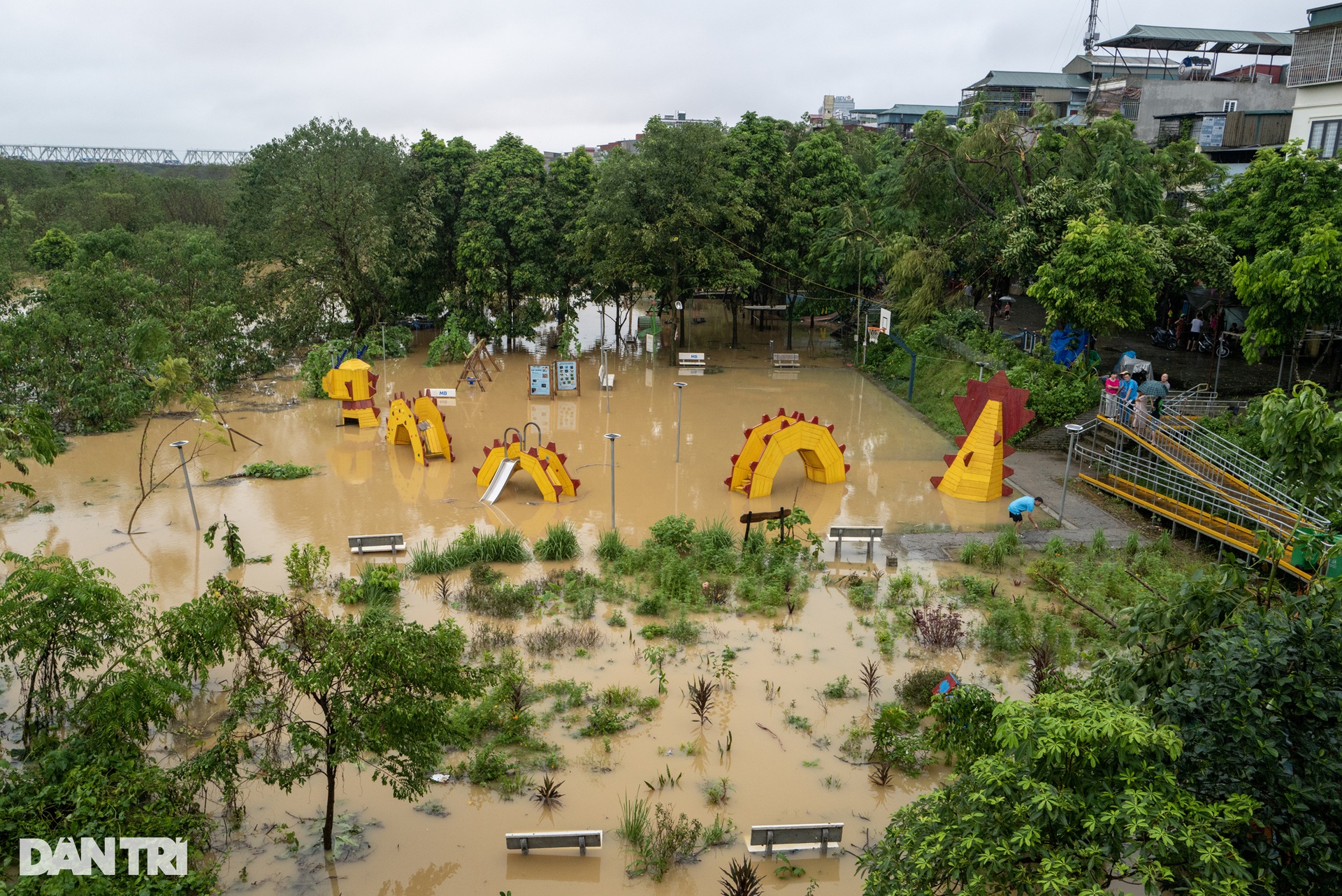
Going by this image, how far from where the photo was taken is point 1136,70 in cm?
4978

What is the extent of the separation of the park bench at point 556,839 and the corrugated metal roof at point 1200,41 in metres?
47.0

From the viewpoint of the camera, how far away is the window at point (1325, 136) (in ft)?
77.2

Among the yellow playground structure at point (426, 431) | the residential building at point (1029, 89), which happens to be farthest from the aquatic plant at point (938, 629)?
the residential building at point (1029, 89)

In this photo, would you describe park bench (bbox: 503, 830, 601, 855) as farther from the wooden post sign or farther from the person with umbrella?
the person with umbrella

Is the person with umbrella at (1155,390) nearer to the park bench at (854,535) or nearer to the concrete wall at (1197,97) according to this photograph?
the park bench at (854,535)

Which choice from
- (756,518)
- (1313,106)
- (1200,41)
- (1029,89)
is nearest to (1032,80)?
(1029,89)

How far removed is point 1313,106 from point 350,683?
27.5 m

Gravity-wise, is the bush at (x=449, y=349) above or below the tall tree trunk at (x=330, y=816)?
above

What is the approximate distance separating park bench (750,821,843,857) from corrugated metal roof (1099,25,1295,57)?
151 feet

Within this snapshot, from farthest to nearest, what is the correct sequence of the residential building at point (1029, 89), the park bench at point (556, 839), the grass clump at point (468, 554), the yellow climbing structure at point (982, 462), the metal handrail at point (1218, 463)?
the residential building at point (1029, 89)
the yellow climbing structure at point (982, 462)
the grass clump at point (468, 554)
the metal handrail at point (1218, 463)
the park bench at point (556, 839)

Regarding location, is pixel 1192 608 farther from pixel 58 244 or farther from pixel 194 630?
pixel 58 244

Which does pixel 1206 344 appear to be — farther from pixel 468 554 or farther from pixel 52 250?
pixel 52 250

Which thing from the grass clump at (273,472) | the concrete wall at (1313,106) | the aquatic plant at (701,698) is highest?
the concrete wall at (1313,106)

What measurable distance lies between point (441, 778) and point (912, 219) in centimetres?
2443
